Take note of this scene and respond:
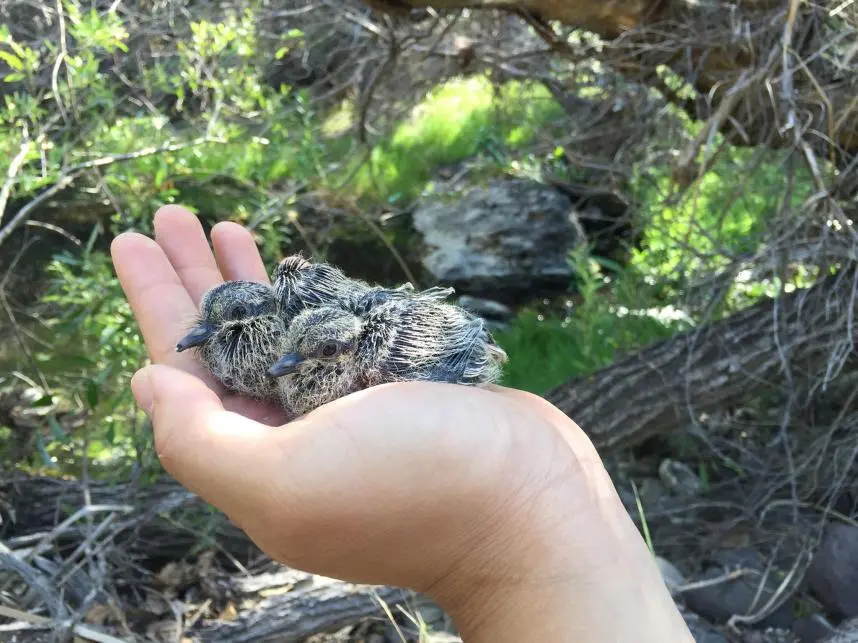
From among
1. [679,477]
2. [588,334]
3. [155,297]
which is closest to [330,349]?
[155,297]

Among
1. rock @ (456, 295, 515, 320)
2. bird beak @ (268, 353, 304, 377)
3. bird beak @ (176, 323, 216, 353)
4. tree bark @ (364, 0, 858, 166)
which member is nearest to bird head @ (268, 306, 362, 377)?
bird beak @ (268, 353, 304, 377)

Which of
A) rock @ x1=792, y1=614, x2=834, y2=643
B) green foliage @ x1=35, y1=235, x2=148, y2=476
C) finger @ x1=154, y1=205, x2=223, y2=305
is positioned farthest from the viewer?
green foliage @ x1=35, y1=235, x2=148, y2=476

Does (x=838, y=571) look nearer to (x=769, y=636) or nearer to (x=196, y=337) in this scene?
(x=769, y=636)

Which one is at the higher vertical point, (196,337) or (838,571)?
(196,337)

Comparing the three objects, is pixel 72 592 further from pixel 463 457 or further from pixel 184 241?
pixel 463 457

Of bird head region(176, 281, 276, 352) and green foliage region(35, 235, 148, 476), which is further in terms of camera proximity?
green foliage region(35, 235, 148, 476)

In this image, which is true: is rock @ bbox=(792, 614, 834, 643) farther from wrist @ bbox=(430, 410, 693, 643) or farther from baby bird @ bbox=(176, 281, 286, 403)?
baby bird @ bbox=(176, 281, 286, 403)

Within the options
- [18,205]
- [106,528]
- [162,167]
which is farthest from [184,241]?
[18,205]
